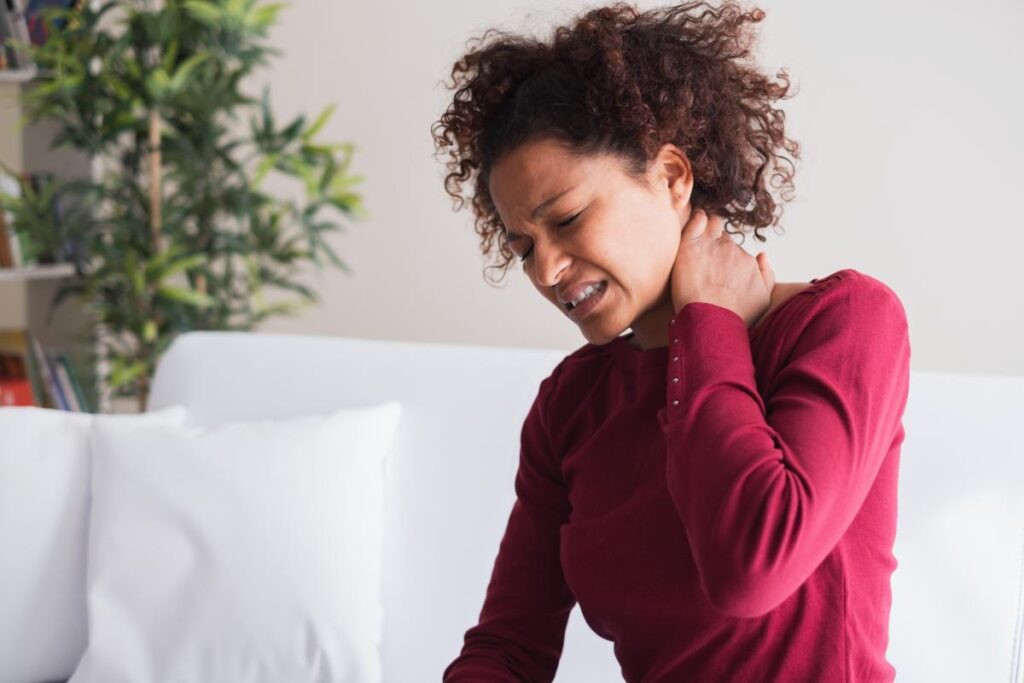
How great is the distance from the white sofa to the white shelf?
1.36m

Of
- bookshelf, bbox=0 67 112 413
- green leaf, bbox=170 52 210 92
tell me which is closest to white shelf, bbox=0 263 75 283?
Result: bookshelf, bbox=0 67 112 413

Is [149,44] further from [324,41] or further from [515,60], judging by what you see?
[515,60]

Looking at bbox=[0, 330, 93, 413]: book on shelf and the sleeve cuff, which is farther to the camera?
bbox=[0, 330, 93, 413]: book on shelf

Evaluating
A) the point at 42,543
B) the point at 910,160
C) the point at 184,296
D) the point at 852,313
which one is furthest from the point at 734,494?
the point at 184,296

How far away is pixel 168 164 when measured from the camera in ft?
9.69

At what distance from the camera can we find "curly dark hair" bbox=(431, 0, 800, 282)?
3.35 ft

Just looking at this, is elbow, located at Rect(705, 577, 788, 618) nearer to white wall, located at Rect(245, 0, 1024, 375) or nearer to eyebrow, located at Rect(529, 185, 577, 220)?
eyebrow, located at Rect(529, 185, 577, 220)

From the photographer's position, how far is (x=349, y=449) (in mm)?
1697

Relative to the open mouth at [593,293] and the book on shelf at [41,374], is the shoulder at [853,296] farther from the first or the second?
the book on shelf at [41,374]

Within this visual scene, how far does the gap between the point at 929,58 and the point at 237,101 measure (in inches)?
65.4

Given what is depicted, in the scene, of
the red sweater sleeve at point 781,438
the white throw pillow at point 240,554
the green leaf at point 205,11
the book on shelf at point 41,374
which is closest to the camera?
the red sweater sleeve at point 781,438

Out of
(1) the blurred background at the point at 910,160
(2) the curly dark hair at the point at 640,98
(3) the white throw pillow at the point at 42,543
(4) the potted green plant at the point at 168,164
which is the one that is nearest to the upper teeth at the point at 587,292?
(2) the curly dark hair at the point at 640,98

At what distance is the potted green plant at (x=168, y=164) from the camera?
2.77m

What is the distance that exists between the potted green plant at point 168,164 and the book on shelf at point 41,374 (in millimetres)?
295
